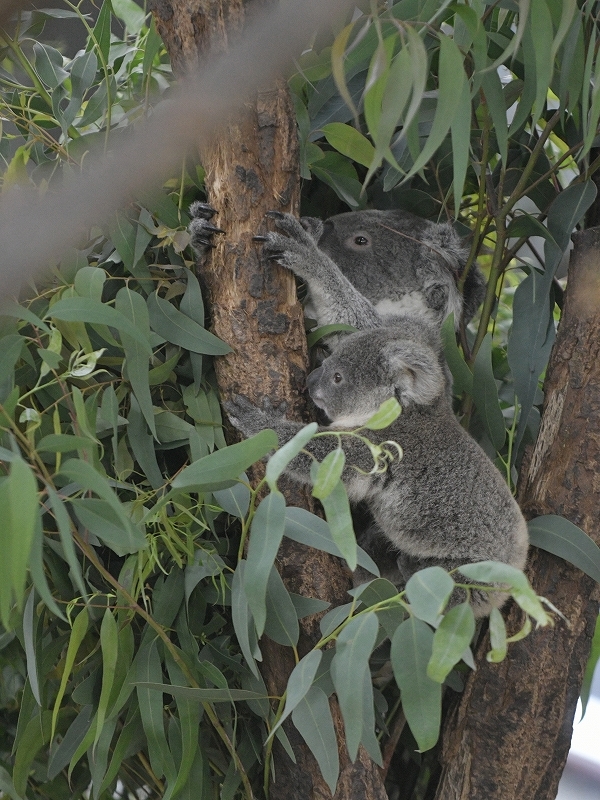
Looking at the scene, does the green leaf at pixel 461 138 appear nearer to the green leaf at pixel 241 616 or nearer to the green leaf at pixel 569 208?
the green leaf at pixel 569 208

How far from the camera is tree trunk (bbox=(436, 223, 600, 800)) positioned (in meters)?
1.88

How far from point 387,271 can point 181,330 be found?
39.6 inches

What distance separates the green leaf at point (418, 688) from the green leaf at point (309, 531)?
0.25 m

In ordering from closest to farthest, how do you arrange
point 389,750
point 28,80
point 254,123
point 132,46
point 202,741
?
point 254,123, point 202,741, point 389,750, point 28,80, point 132,46

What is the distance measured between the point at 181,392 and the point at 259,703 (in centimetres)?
74

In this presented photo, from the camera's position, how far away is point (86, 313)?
1470 millimetres

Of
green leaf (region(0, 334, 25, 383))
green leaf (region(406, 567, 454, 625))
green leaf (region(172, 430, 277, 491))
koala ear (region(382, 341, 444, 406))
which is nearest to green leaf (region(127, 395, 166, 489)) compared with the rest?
green leaf (region(0, 334, 25, 383))

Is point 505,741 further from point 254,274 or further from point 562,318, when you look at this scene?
point 254,274

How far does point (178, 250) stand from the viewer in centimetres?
186

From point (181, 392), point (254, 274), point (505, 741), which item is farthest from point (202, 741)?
point (254, 274)

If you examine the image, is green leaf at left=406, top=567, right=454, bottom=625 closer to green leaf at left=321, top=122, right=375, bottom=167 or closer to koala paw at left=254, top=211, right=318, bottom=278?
koala paw at left=254, top=211, right=318, bottom=278

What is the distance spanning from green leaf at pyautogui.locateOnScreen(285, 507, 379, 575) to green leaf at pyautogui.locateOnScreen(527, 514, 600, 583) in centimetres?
56

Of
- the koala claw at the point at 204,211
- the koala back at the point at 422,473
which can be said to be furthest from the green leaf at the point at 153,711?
the koala claw at the point at 204,211

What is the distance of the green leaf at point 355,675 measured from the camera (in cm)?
134
